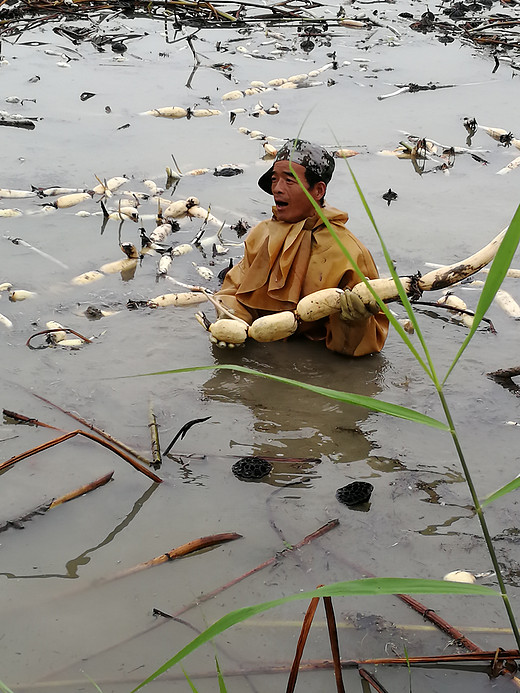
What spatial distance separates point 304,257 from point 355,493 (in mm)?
1119

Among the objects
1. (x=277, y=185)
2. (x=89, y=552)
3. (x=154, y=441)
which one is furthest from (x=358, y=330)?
(x=89, y=552)

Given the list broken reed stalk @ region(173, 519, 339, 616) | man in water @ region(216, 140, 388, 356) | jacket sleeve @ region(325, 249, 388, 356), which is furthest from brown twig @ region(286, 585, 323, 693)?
jacket sleeve @ region(325, 249, 388, 356)

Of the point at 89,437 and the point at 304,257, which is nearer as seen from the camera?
the point at 89,437

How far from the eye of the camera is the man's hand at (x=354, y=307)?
3.12 meters

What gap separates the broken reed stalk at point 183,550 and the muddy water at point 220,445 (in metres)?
0.03

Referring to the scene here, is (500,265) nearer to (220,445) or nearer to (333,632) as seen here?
(333,632)

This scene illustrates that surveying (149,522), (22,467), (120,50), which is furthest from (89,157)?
(149,522)

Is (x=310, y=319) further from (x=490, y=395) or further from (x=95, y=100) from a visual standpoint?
(x=95, y=100)

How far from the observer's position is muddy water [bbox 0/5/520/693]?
2143 millimetres

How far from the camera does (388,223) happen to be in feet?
15.7

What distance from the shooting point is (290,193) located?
3.31 m

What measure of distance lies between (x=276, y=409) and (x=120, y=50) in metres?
5.58

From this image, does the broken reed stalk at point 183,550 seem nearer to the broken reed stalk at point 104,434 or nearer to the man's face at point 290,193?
the broken reed stalk at point 104,434

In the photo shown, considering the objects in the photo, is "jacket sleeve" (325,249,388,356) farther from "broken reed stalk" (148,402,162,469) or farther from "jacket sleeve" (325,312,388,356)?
"broken reed stalk" (148,402,162,469)
